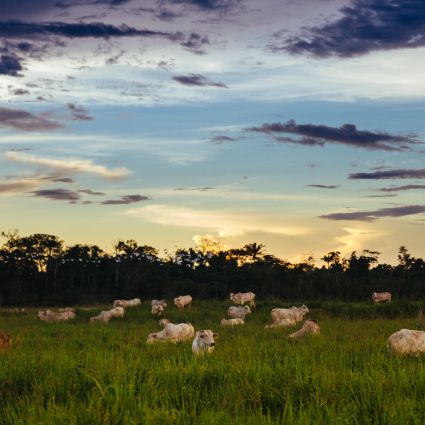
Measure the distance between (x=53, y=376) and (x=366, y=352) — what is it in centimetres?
600

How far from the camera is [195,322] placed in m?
26.6

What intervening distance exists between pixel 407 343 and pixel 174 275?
61278mm

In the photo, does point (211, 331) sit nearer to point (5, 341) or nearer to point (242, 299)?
point (5, 341)

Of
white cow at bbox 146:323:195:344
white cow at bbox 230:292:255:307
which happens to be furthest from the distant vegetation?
white cow at bbox 146:323:195:344

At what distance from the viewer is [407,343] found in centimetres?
1129

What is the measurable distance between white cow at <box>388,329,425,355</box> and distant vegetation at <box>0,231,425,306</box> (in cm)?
4238

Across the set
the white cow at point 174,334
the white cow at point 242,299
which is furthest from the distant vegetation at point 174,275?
the white cow at point 174,334

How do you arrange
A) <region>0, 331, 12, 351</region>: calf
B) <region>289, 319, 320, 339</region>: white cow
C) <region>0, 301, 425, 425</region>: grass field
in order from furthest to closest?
<region>289, 319, 320, 339</region>: white cow, <region>0, 331, 12, 351</region>: calf, <region>0, 301, 425, 425</region>: grass field

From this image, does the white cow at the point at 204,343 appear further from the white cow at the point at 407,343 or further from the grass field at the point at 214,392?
the white cow at the point at 407,343

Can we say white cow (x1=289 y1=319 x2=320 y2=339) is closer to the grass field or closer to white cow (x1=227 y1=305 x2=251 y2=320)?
the grass field

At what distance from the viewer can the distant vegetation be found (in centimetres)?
5900

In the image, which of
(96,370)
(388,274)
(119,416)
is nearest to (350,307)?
(96,370)

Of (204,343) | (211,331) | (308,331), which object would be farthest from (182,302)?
(204,343)

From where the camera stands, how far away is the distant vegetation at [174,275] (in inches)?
2323
